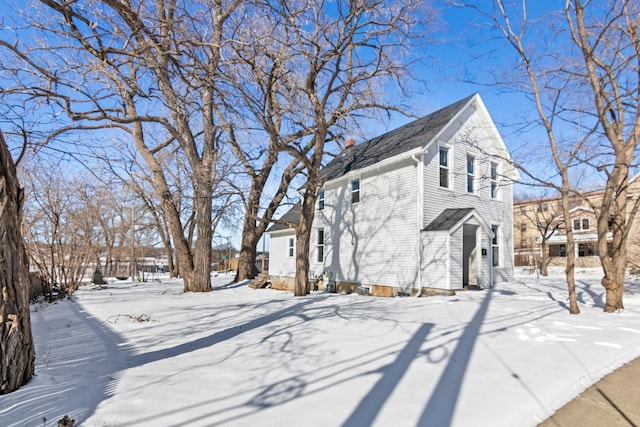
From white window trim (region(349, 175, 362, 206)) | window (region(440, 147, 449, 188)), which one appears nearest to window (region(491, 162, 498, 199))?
window (region(440, 147, 449, 188))

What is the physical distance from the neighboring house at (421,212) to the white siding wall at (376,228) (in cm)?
4

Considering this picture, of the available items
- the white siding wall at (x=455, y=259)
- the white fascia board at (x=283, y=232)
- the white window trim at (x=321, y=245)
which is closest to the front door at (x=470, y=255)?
the white siding wall at (x=455, y=259)

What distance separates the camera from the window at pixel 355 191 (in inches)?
595

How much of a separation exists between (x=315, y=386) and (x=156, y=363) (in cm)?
209

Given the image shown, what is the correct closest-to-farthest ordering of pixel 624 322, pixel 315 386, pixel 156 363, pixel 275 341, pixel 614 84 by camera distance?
pixel 315 386, pixel 156 363, pixel 275 341, pixel 624 322, pixel 614 84

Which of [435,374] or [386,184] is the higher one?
[386,184]

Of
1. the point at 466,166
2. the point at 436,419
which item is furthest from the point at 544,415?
the point at 466,166

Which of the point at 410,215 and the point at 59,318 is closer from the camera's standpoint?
the point at 59,318

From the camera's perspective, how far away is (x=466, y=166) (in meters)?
14.0

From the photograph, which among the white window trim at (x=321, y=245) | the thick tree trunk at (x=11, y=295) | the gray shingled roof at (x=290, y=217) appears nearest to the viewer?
the thick tree trunk at (x=11, y=295)

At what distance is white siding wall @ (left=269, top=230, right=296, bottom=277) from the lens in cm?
1853

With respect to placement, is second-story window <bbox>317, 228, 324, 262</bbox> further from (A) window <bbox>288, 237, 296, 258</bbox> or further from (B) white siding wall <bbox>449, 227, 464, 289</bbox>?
(B) white siding wall <bbox>449, 227, 464, 289</bbox>

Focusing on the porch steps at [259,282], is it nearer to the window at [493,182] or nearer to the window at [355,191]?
the window at [355,191]

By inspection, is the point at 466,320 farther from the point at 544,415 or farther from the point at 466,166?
the point at 466,166
